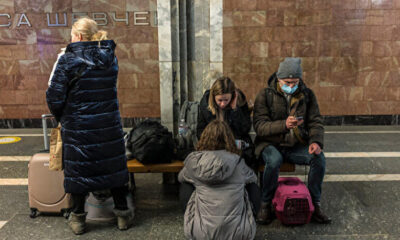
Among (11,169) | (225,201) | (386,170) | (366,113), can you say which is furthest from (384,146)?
(11,169)

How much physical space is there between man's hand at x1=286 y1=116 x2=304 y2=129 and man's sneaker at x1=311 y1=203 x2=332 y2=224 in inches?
30.1

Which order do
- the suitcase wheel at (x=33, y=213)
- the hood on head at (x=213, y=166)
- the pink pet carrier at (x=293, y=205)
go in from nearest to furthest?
1. the hood on head at (x=213, y=166)
2. the pink pet carrier at (x=293, y=205)
3. the suitcase wheel at (x=33, y=213)

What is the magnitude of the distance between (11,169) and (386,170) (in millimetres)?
4961

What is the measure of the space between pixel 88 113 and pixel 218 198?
1.26 metres

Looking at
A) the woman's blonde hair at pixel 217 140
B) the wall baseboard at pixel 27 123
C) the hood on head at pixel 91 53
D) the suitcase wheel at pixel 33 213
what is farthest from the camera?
the wall baseboard at pixel 27 123

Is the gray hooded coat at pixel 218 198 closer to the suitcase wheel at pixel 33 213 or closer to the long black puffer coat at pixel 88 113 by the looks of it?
the long black puffer coat at pixel 88 113

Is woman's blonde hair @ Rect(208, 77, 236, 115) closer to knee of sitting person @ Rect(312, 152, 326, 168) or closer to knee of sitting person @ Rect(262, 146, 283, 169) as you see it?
knee of sitting person @ Rect(262, 146, 283, 169)

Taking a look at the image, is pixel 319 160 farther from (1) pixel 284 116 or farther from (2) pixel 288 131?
(1) pixel 284 116

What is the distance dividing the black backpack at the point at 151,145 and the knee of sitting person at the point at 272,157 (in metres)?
0.89

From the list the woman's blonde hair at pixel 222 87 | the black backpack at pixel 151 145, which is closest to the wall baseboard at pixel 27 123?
the black backpack at pixel 151 145

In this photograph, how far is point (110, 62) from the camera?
3.06m

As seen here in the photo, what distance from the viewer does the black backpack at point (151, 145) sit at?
137 inches

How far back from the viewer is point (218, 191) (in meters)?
2.58

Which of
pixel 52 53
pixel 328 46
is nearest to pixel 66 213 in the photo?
pixel 52 53
